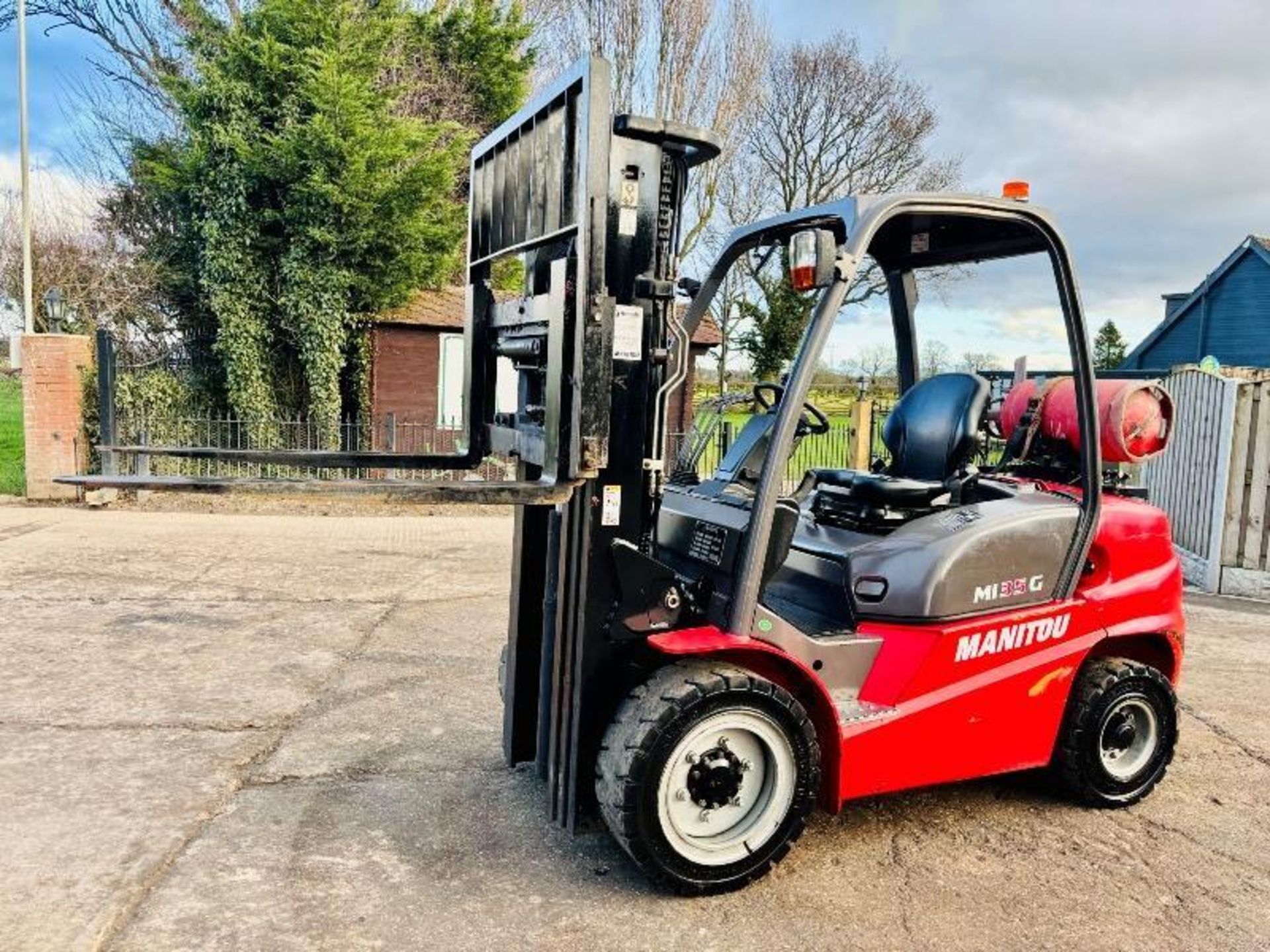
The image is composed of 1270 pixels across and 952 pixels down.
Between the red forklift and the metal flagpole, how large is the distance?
46.7 feet

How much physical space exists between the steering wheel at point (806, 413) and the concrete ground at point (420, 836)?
165 centimetres

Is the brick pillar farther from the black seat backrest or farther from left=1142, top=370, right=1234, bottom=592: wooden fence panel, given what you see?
left=1142, top=370, right=1234, bottom=592: wooden fence panel

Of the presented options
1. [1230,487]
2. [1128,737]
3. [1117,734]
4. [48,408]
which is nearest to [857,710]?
[1117,734]

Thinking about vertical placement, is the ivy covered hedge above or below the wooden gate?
above

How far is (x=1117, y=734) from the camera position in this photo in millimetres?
4512

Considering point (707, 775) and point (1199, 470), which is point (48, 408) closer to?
point (707, 775)

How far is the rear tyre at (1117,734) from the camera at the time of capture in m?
4.39

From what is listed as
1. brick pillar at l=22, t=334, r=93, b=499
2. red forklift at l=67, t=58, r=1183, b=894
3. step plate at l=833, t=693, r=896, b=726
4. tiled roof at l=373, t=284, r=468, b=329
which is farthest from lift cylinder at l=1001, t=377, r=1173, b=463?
tiled roof at l=373, t=284, r=468, b=329

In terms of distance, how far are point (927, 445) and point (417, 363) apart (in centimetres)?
1408

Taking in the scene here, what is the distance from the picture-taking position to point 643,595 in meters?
3.67

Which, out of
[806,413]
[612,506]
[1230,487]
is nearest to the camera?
[612,506]

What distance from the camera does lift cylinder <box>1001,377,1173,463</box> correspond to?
4.44 metres

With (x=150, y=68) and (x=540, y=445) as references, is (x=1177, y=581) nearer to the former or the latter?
(x=540, y=445)

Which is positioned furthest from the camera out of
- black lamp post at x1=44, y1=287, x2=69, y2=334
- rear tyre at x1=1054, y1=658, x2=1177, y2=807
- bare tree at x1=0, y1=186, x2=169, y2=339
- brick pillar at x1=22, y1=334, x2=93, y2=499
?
bare tree at x1=0, y1=186, x2=169, y2=339
